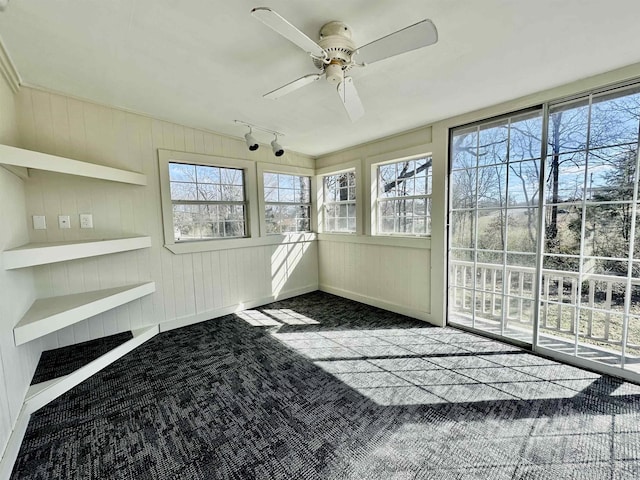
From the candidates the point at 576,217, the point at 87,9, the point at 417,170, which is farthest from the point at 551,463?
the point at 87,9

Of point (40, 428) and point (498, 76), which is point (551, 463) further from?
point (40, 428)

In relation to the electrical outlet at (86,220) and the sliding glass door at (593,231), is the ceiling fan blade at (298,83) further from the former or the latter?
the electrical outlet at (86,220)

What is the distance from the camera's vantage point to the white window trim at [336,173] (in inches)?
165

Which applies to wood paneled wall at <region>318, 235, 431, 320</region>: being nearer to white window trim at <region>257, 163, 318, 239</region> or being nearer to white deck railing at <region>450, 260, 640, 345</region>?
white deck railing at <region>450, 260, 640, 345</region>

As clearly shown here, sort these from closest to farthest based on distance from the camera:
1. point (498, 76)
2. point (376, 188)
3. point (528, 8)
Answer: point (528, 8) → point (498, 76) → point (376, 188)

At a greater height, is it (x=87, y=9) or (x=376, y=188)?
(x=87, y=9)

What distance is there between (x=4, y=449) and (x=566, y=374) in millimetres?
3936

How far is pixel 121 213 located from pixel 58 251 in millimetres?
1009

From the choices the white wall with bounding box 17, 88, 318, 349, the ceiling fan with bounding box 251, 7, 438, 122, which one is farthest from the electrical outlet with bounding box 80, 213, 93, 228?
the ceiling fan with bounding box 251, 7, 438, 122

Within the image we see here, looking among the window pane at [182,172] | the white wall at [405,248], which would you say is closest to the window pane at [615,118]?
the white wall at [405,248]

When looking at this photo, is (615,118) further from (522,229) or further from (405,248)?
(405,248)

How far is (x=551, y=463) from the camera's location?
1.51 m

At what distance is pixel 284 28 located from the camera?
1.29 meters

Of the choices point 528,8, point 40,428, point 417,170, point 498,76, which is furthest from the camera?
point 417,170
